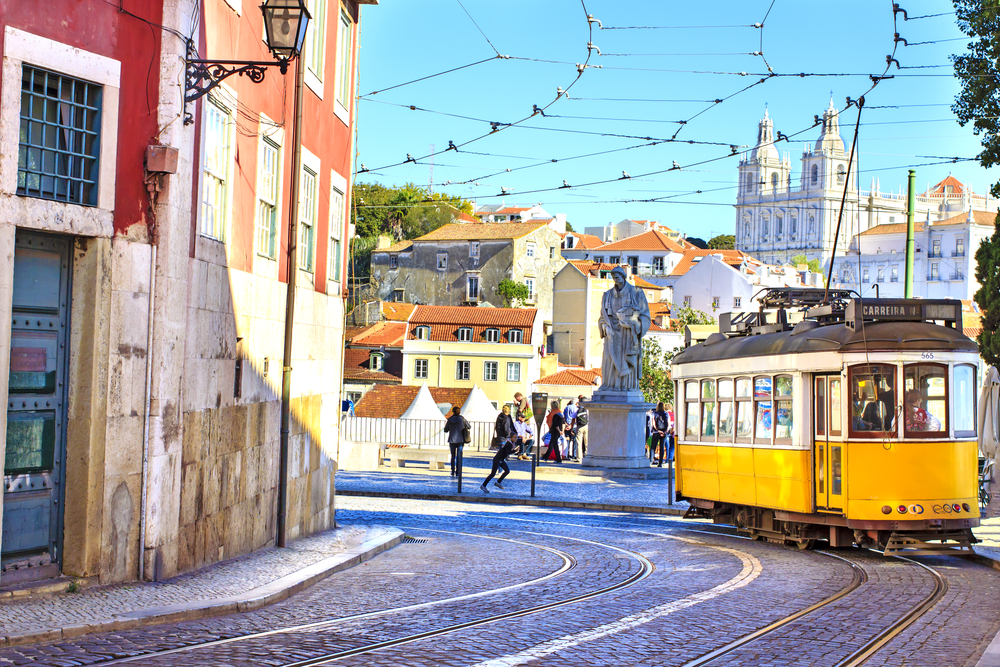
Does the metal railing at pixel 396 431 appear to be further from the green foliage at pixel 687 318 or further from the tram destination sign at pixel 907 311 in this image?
the green foliage at pixel 687 318

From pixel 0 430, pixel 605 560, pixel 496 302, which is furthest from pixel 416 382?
pixel 0 430

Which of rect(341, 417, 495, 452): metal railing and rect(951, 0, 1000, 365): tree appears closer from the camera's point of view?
rect(951, 0, 1000, 365): tree

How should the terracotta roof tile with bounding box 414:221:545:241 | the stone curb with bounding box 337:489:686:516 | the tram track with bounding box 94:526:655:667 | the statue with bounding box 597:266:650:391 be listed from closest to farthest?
the tram track with bounding box 94:526:655:667
the stone curb with bounding box 337:489:686:516
the statue with bounding box 597:266:650:391
the terracotta roof tile with bounding box 414:221:545:241

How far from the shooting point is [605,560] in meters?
14.5

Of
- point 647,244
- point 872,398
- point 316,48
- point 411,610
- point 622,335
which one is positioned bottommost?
point 411,610

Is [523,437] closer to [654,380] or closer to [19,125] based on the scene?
[19,125]

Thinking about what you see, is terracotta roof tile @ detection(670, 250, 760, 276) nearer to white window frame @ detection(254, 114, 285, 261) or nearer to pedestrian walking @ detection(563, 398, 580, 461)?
pedestrian walking @ detection(563, 398, 580, 461)

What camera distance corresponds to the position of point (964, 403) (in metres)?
14.1

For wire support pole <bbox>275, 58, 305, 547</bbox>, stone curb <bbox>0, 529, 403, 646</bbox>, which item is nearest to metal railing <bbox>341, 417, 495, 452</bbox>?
wire support pole <bbox>275, 58, 305, 547</bbox>

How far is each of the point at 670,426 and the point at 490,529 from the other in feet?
51.6

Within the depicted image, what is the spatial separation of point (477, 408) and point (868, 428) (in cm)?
3040

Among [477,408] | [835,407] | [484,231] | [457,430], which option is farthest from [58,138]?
[484,231]

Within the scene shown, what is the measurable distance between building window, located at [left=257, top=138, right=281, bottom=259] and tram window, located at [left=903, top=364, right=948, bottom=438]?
7.70 meters

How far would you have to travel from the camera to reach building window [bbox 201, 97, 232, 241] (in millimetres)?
11797
